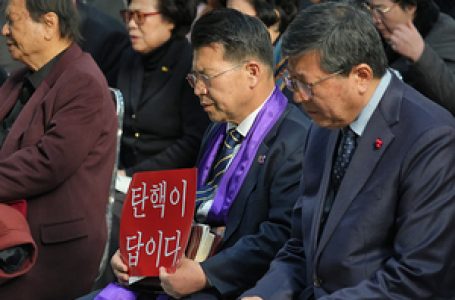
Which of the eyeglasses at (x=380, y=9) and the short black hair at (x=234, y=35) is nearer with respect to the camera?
the short black hair at (x=234, y=35)

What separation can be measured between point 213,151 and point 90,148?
625 mm

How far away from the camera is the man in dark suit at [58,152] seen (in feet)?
15.8

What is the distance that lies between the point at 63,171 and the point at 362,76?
1771 mm

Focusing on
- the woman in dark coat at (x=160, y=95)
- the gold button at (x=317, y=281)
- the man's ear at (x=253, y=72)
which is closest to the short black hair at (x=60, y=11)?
the woman in dark coat at (x=160, y=95)

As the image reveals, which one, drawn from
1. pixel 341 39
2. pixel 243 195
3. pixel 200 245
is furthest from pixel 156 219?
pixel 341 39

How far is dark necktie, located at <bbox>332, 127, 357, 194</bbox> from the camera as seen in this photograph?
3.74 m

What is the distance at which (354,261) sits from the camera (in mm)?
3562

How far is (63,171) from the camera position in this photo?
4.82 meters

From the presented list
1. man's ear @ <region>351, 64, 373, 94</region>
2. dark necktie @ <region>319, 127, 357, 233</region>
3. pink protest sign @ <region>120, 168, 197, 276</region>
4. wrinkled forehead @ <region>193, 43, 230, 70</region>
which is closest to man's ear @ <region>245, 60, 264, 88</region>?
wrinkled forehead @ <region>193, 43, 230, 70</region>

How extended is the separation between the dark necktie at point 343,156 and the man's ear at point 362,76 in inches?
7.5

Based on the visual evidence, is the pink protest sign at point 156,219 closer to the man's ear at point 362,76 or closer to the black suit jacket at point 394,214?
the black suit jacket at point 394,214

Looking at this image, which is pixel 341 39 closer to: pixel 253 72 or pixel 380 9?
pixel 253 72

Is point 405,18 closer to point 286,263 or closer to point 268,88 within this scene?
point 268,88

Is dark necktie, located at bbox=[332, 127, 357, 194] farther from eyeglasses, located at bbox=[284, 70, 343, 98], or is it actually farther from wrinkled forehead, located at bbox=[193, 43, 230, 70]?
wrinkled forehead, located at bbox=[193, 43, 230, 70]
